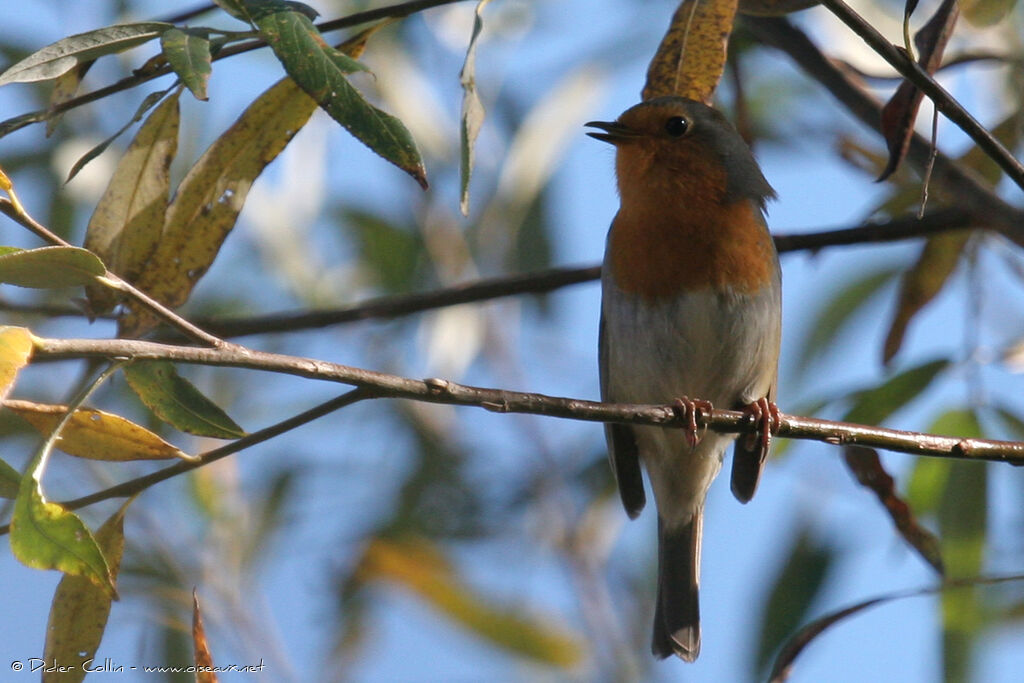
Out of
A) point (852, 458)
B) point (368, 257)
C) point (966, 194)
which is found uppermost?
point (368, 257)

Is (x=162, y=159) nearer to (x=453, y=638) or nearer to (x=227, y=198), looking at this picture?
(x=227, y=198)

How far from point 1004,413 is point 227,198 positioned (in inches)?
84.6

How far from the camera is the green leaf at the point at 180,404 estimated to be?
1.76m

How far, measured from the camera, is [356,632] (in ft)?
15.5

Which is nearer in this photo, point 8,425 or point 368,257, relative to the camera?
point 8,425

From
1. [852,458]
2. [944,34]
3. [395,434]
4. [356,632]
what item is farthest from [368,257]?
[944,34]

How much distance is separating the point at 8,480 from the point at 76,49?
0.64m

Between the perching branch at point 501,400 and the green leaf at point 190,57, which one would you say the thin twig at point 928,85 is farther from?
the green leaf at point 190,57

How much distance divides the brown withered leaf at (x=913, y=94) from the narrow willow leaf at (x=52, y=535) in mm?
1523

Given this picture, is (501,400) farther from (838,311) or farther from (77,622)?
(838,311)

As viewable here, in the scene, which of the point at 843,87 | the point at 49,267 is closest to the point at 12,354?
the point at 49,267

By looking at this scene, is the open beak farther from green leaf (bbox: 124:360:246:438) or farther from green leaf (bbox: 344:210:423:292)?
green leaf (bbox: 124:360:246:438)

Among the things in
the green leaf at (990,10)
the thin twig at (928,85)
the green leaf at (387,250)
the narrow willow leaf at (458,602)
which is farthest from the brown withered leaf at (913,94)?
the green leaf at (387,250)

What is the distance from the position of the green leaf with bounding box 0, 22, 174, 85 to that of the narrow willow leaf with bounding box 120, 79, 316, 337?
479 millimetres
